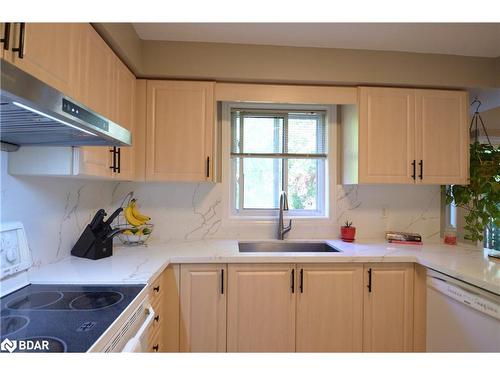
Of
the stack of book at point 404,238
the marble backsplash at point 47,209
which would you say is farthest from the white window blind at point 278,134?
the marble backsplash at point 47,209

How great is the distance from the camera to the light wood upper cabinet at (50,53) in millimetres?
863

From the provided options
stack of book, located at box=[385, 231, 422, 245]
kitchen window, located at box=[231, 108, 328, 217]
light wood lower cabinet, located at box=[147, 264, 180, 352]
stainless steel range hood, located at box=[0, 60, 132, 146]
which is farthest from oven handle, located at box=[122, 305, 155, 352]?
stack of book, located at box=[385, 231, 422, 245]

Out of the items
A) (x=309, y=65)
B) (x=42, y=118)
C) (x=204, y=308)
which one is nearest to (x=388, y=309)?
(x=204, y=308)

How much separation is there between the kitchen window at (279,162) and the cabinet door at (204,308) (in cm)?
77

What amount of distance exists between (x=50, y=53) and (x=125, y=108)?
688 mm

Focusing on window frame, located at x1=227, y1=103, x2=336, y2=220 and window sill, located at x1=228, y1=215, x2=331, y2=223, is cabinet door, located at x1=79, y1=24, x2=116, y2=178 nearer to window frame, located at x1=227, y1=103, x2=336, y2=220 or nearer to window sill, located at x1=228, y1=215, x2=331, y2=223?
window frame, located at x1=227, y1=103, x2=336, y2=220

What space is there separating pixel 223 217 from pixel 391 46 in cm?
184

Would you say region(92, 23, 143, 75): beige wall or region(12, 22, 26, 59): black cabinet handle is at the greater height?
region(92, 23, 143, 75): beige wall

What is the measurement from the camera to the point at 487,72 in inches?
79.1

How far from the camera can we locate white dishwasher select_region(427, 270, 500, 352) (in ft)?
4.08

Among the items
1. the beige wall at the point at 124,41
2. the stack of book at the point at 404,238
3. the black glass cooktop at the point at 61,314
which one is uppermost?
the beige wall at the point at 124,41

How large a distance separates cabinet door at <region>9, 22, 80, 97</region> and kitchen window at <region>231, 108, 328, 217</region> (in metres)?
1.32

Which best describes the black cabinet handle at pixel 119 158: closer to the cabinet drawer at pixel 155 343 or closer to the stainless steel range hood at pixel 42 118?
the stainless steel range hood at pixel 42 118
